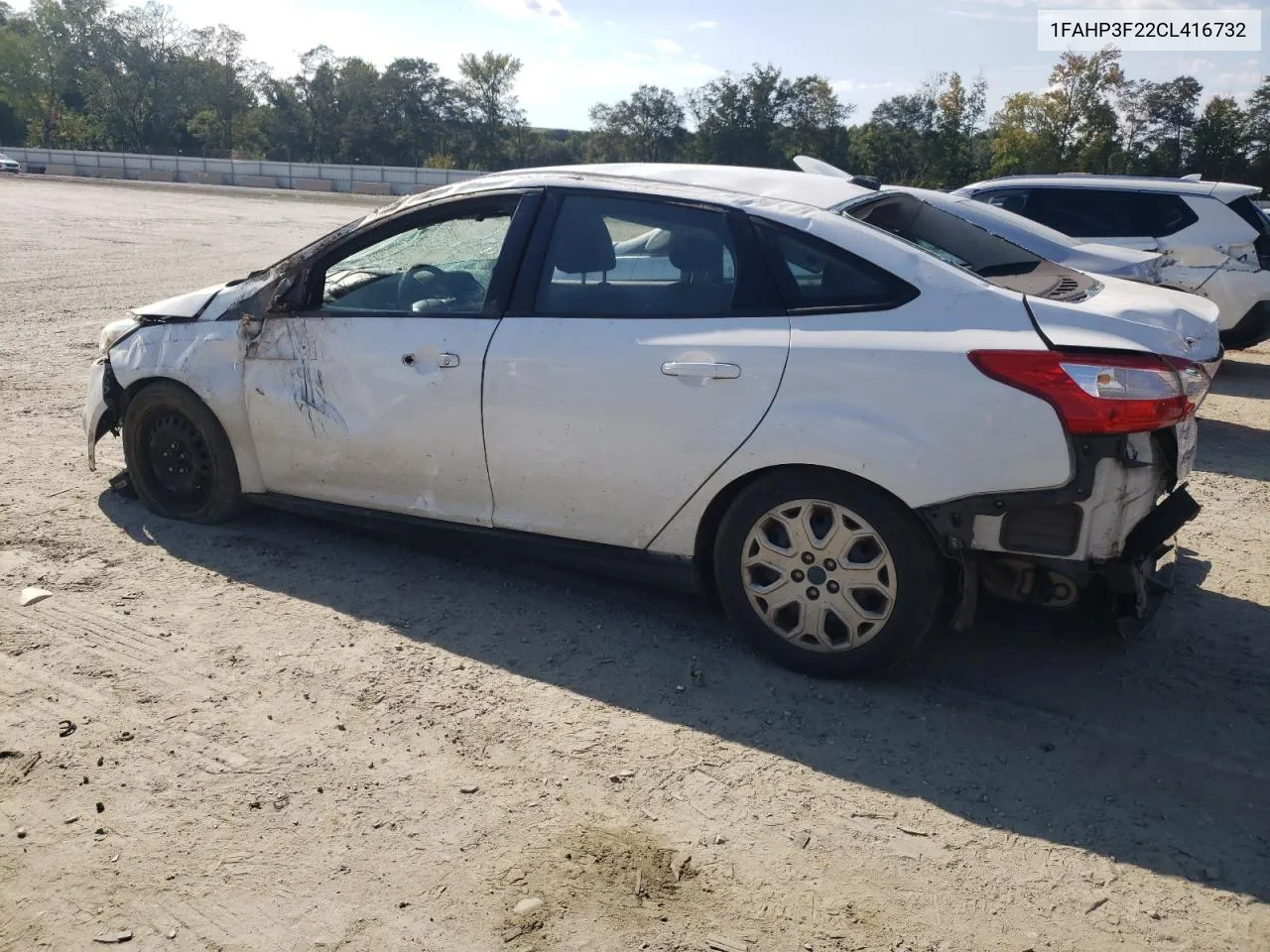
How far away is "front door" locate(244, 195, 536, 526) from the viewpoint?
450 cm

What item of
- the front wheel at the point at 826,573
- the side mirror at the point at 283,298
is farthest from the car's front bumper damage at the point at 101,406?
the front wheel at the point at 826,573

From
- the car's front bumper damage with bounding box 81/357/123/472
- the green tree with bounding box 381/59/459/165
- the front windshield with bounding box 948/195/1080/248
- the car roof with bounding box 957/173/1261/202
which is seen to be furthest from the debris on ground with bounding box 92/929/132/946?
the green tree with bounding box 381/59/459/165

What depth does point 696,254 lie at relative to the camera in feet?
13.8

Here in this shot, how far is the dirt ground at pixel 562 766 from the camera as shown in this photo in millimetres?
2797

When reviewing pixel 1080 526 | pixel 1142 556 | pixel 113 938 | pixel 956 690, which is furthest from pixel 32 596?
pixel 1142 556

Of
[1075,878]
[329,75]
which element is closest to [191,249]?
[1075,878]

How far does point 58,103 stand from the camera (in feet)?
288

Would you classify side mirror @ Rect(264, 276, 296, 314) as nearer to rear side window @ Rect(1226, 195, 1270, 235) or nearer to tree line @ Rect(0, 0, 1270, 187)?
rear side window @ Rect(1226, 195, 1270, 235)

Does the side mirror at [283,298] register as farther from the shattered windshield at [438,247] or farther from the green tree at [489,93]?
the green tree at [489,93]

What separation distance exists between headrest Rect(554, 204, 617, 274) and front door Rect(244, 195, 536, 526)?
186 mm

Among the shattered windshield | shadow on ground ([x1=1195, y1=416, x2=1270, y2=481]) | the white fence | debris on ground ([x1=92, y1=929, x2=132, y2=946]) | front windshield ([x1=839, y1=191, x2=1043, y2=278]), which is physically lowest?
debris on ground ([x1=92, y1=929, x2=132, y2=946])

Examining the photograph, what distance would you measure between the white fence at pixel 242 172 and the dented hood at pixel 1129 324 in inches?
1947

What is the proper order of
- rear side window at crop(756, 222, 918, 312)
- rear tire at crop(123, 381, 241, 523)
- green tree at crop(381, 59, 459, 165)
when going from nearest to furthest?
rear side window at crop(756, 222, 918, 312) → rear tire at crop(123, 381, 241, 523) → green tree at crop(381, 59, 459, 165)

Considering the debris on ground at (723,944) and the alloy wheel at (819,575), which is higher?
the alloy wheel at (819,575)
